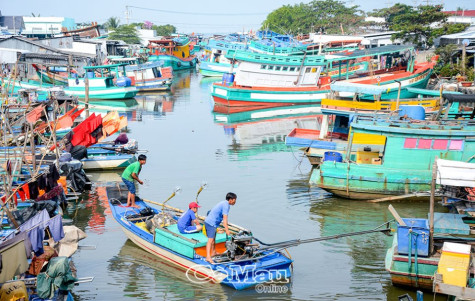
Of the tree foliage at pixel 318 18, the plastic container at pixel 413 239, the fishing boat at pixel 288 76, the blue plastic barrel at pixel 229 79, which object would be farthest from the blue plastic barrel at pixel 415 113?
the tree foliage at pixel 318 18

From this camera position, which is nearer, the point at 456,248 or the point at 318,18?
the point at 456,248

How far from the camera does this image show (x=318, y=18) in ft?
326

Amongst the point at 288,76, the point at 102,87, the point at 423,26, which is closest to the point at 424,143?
the point at 288,76

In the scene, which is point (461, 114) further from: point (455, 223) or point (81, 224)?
point (81, 224)

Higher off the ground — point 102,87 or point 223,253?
point 102,87

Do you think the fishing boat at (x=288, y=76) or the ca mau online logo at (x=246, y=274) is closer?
the ca mau online logo at (x=246, y=274)

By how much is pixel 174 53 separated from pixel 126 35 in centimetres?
2535

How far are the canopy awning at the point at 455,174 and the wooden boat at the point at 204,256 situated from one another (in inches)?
152

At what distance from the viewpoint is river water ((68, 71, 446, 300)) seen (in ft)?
45.2

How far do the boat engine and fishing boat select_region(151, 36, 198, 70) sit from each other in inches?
2142

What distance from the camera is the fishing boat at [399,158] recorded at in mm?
18828

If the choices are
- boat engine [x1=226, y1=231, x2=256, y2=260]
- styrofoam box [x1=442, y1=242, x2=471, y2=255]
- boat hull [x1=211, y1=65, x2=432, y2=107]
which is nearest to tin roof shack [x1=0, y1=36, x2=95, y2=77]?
boat hull [x1=211, y1=65, x2=432, y2=107]

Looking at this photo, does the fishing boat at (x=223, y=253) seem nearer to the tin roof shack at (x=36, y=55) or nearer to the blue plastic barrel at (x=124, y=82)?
the tin roof shack at (x=36, y=55)

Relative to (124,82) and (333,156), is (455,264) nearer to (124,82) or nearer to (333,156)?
(333,156)
